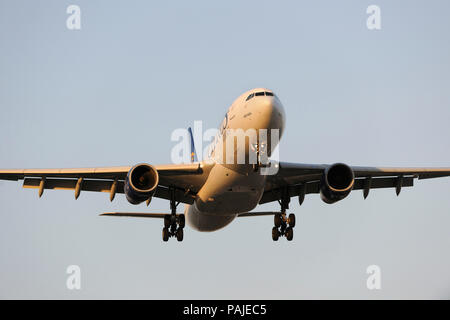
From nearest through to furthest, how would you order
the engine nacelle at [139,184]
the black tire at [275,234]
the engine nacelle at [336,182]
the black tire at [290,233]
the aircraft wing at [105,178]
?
the engine nacelle at [139,184] → the engine nacelle at [336,182] → the aircraft wing at [105,178] → the black tire at [290,233] → the black tire at [275,234]

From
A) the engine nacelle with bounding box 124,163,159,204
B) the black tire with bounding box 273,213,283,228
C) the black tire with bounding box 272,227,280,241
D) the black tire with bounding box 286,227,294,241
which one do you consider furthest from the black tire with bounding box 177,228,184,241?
the black tire with bounding box 286,227,294,241

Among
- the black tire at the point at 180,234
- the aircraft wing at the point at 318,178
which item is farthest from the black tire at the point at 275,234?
the black tire at the point at 180,234

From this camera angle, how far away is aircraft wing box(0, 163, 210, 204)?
32281mm

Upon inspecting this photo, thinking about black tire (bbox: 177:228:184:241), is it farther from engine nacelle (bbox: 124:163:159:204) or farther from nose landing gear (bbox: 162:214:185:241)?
engine nacelle (bbox: 124:163:159:204)

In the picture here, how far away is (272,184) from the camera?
3466 centimetres

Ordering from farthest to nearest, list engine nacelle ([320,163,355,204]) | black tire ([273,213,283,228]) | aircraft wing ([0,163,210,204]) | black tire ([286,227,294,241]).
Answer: black tire ([273,213,283,228]) < black tire ([286,227,294,241]) < aircraft wing ([0,163,210,204]) < engine nacelle ([320,163,355,204])

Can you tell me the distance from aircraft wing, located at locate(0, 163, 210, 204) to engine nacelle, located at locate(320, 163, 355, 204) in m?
5.16

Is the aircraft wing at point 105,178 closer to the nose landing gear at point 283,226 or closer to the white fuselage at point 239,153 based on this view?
the white fuselage at point 239,153

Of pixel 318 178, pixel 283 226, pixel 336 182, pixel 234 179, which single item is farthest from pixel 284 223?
pixel 234 179

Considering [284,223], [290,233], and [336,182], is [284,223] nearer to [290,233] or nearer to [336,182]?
[290,233]

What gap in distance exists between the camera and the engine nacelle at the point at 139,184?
30578 millimetres

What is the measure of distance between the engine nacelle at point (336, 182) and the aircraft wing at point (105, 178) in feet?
16.9
